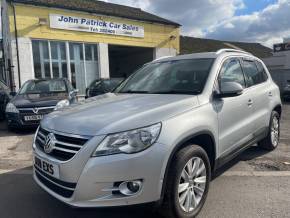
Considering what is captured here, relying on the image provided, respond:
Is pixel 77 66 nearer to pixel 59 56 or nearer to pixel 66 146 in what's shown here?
pixel 59 56

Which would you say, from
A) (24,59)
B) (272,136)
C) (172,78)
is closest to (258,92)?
(272,136)

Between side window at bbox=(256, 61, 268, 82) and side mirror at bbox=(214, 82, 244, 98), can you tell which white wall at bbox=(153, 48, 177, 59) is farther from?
side mirror at bbox=(214, 82, 244, 98)

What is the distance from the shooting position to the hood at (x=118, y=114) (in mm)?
2816

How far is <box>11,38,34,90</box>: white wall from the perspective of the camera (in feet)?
49.7

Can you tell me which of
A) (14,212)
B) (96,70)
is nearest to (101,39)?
(96,70)

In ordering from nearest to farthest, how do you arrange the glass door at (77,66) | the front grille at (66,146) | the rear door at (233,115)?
the front grille at (66,146)
the rear door at (233,115)
the glass door at (77,66)

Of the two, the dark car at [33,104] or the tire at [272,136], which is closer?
the tire at [272,136]

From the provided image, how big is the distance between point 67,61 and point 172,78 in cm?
1422

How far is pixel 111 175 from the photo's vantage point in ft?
8.80

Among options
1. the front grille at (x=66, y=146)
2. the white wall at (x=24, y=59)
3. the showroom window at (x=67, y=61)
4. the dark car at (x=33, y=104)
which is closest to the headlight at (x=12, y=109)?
the dark car at (x=33, y=104)

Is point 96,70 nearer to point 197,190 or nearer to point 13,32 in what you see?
point 13,32

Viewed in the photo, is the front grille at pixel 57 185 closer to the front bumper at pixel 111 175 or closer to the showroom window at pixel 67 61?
the front bumper at pixel 111 175

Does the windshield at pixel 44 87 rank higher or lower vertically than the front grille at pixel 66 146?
higher

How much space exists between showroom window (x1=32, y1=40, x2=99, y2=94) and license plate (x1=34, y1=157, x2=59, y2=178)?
1377 cm
